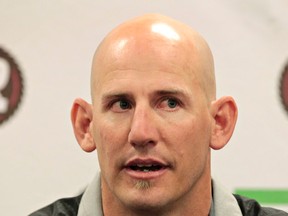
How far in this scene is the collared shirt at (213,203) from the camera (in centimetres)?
139

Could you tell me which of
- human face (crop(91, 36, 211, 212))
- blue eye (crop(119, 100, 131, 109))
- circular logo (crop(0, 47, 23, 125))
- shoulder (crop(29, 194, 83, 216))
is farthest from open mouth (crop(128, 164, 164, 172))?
circular logo (crop(0, 47, 23, 125))

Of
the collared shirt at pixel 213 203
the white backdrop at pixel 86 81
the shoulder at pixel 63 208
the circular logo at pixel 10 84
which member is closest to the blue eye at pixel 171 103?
the collared shirt at pixel 213 203

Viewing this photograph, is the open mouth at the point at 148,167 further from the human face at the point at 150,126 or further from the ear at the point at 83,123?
the ear at the point at 83,123

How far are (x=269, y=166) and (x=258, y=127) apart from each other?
0.31 feet

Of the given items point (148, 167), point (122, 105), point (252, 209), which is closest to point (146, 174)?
point (148, 167)

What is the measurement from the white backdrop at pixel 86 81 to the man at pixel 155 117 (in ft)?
1.25

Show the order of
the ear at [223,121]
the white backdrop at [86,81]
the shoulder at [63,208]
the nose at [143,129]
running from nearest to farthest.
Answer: the nose at [143,129]
the ear at [223,121]
the shoulder at [63,208]
the white backdrop at [86,81]

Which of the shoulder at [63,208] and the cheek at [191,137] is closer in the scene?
the cheek at [191,137]

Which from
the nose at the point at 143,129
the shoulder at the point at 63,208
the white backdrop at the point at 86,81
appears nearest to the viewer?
the nose at the point at 143,129

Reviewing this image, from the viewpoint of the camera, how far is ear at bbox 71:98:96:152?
1363 millimetres

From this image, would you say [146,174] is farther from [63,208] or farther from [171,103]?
[63,208]

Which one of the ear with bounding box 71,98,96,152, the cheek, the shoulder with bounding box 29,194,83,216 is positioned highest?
the ear with bounding box 71,98,96,152

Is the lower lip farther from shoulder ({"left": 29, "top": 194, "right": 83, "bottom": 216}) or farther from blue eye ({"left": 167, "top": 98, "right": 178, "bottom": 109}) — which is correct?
shoulder ({"left": 29, "top": 194, "right": 83, "bottom": 216})

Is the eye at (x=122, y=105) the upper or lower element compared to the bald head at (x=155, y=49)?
lower
